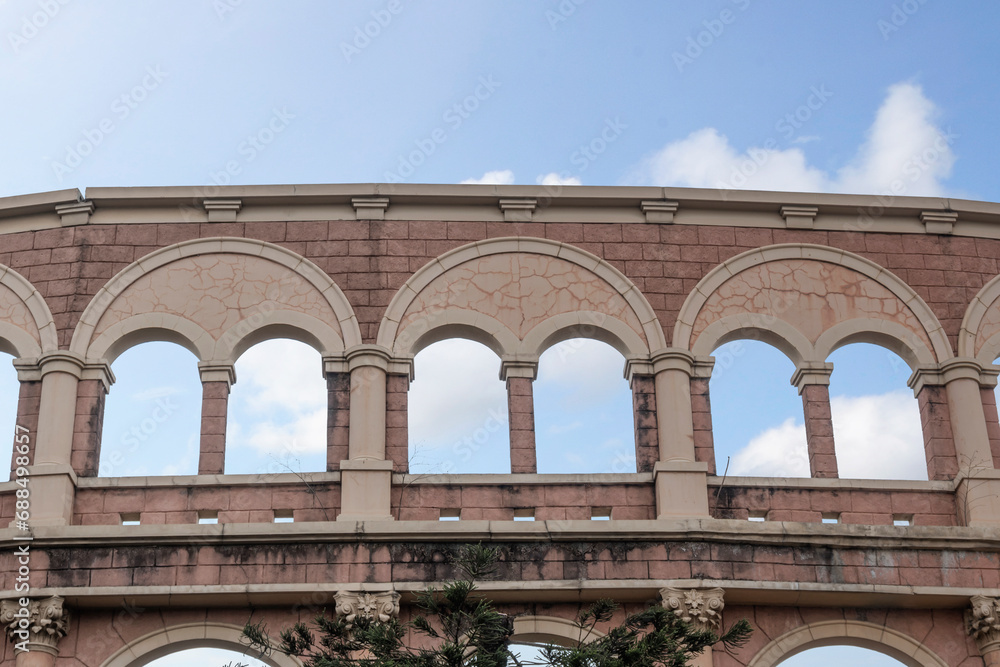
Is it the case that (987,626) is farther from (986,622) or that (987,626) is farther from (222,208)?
(222,208)

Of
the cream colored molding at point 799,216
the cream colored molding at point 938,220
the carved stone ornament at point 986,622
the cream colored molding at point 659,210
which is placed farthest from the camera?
the cream colored molding at point 938,220

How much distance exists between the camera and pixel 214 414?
2041 centimetres

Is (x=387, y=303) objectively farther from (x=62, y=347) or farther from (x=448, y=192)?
(x=62, y=347)

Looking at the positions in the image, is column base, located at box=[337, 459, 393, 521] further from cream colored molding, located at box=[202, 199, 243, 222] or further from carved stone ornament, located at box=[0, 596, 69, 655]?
cream colored molding, located at box=[202, 199, 243, 222]

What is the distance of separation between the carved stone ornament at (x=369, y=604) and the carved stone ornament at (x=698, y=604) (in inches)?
141

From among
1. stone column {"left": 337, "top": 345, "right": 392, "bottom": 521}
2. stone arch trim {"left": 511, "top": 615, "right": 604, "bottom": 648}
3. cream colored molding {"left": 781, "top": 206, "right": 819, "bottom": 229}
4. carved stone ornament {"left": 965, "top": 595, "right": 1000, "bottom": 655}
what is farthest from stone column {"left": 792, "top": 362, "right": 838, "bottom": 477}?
stone column {"left": 337, "top": 345, "right": 392, "bottom": 521}

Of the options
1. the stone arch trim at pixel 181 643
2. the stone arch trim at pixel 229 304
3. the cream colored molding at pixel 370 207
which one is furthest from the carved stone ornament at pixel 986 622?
the cream colored molding at pixel 370 207

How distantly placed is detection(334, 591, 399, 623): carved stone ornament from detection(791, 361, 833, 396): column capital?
22.6 feet

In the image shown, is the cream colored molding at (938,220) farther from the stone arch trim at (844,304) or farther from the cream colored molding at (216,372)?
the cream colored molding at (216,372)

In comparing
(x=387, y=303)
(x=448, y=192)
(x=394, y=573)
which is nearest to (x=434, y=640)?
(x=394, y=573)

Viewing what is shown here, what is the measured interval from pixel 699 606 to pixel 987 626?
394 cm

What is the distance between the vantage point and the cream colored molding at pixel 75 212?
71.6 feet

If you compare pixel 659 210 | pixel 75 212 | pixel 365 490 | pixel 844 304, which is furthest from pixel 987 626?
pixel 75 212

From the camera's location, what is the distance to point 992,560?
19.5m
